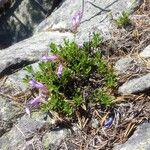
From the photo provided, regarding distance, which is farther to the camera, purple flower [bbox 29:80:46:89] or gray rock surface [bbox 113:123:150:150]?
purple flower [bbox 29:80:46:89]

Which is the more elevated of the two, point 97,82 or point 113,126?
point 97,82

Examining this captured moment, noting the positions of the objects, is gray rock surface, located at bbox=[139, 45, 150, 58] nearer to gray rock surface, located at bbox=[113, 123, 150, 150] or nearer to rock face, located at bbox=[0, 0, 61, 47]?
gray rock surface, located at bbox=[113, 123, 150, 150]

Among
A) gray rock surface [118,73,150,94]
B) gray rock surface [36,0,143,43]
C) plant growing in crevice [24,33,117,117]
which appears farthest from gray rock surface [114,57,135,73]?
gray rock surface [36,0,143,43]

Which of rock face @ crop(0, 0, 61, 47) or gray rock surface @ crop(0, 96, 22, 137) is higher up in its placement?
rock face @ crop(0, 0, 61, 47)

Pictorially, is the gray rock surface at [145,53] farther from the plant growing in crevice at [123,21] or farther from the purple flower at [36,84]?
the purple flower at [36,84]

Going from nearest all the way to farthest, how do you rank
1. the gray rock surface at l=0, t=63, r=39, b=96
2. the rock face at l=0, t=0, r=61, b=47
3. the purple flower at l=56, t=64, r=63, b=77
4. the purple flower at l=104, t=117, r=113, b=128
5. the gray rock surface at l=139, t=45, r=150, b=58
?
the purple flower at l=104, t=117, r=113, b=128, the purple flower at l=56, t=64, r=63, b=77, the gray rock surface at l=139, t=45, r=150, b=58, the gray rock surface at l=0, t=63, r=39, b=96, the rock face at l=0, t=0, r=61, b=47

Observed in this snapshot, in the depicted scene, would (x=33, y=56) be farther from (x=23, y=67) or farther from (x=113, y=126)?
(x=113, y=126)

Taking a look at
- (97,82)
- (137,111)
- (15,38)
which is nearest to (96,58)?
(97,82)
